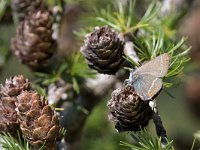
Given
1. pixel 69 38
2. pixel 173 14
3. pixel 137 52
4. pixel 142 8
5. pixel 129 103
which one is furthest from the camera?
pixel 69 38

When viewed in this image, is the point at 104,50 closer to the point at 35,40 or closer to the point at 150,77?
the point at 150,77

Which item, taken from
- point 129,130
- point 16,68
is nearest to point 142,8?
point 129,130

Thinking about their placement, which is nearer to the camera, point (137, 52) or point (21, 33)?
point (137, 52)

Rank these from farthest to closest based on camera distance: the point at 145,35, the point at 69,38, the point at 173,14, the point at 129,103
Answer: the point at 69,38
the point at 173,14
the point at 145,35
the point at 129,103

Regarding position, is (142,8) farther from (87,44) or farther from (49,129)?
(49,129)

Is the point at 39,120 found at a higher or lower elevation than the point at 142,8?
lower

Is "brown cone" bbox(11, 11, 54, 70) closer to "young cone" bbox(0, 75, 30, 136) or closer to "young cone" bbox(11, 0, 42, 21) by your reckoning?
"young cone" bbox(11, 0, 42, 21)

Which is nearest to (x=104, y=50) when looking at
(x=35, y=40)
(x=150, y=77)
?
(x=150, y=77)

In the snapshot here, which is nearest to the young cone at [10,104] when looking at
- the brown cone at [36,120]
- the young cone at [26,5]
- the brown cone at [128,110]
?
the brown cone at [36,120]

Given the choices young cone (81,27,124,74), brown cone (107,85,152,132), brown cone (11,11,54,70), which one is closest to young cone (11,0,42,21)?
brown cone (11,11,54,70)
